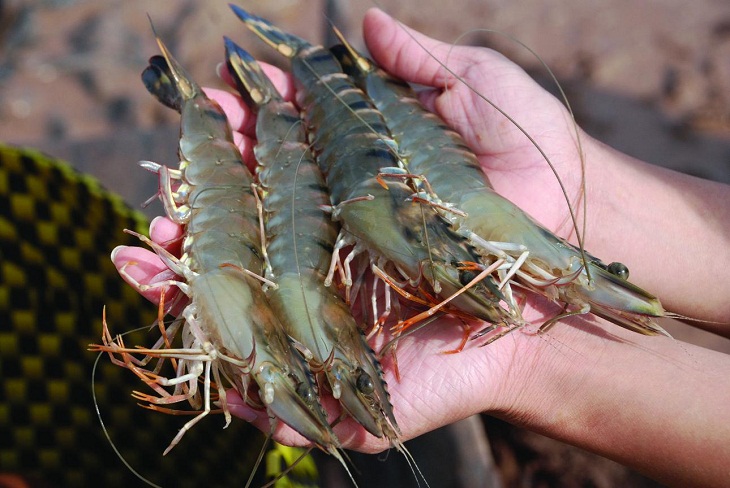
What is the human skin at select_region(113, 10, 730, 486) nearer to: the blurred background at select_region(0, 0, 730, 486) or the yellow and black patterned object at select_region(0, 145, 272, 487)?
the yellow and black patterned object at select_region(0, 145, 272, 487)

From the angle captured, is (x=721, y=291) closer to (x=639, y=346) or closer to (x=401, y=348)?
(x=639, y=346)

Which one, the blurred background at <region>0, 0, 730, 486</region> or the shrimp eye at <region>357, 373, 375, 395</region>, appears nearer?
the shrimp eye at <region>357, 373, 375, 395</region>

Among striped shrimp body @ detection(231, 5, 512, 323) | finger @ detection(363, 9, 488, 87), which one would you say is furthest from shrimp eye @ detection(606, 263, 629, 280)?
finger @ detection(363, 9, 488, 87)

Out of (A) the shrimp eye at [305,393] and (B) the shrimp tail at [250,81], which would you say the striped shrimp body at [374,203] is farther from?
(A) the shrimp eye at [305,393]

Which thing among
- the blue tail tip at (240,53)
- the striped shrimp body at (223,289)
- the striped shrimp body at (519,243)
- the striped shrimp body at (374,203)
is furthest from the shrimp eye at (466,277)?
the blue tail tip at (240,53)

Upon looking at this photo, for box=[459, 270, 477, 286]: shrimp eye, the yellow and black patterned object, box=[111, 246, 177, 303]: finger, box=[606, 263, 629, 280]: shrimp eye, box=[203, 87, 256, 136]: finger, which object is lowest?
the yellow and black patterned object

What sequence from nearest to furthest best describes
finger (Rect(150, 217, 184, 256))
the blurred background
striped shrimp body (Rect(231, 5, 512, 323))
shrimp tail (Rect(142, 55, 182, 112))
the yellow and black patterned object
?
striped shrimp body (Rect(231, 5, 512, 323)) < finger (Rect(150, 217, 184, 256)) < the yellow and black patterned object < shrimp tail (Rect(142, 55, 182, 112)) < the blurred background

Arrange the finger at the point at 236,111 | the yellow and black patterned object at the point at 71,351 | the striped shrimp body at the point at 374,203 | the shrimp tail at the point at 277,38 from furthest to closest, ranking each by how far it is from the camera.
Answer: the shrimp tail at the point at 277,38 → the finger at the point at 236,111 → the yellow and black patterned object at the point at 71,351 → the striped shrimp body at the point at 374,203

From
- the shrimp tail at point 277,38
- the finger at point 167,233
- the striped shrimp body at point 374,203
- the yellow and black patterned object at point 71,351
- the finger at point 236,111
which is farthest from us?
the shrimp tail at point 277,38
